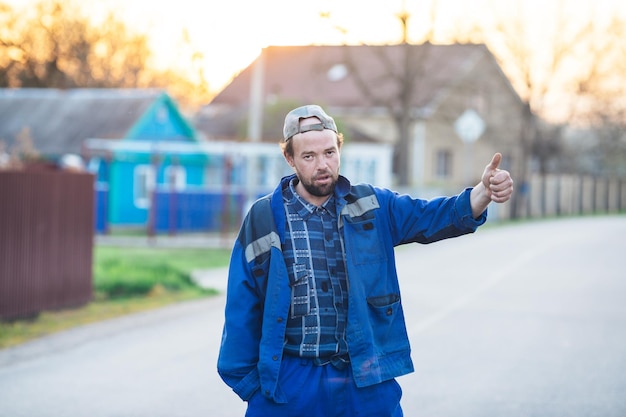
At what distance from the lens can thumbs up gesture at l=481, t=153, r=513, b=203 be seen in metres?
4.00

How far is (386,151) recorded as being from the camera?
3756 cm

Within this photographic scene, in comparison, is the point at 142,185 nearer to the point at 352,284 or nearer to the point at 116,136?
the point at 116,136

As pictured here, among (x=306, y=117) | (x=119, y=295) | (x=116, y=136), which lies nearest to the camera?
(x=306, y=117)

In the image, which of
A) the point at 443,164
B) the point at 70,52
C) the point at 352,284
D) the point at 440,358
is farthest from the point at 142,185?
the point at 352,284

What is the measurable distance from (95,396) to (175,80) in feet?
139

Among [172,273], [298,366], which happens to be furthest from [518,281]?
[298,366]

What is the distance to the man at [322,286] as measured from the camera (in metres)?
4.05

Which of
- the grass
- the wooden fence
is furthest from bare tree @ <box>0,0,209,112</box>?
the grass

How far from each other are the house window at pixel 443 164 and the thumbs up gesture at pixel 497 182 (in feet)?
148

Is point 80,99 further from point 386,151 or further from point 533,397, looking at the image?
point 533,397

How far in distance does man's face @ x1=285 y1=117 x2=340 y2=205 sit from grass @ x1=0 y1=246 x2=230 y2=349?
23.4ft

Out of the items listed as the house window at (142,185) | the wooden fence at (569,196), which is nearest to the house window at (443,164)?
the wooden fence at (569,196)

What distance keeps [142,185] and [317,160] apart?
Answer: 2854 centimetres

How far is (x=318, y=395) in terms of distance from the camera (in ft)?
13.4
